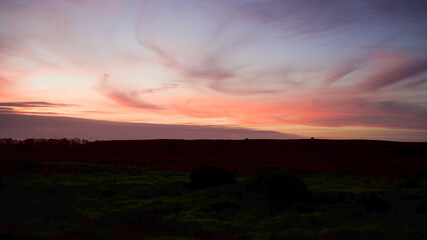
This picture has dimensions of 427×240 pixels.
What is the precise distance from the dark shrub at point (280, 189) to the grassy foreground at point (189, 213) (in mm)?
688

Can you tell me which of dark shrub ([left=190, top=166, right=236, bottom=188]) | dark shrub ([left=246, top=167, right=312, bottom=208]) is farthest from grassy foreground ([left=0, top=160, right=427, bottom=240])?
dark shrub ([left=190, top=166, right=236, bottom=188])

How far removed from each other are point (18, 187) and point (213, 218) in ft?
42.8

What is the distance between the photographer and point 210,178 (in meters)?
24.1

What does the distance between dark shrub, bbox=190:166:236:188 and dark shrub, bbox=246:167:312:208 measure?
3825 millimetres

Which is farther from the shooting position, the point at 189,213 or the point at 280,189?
the point at 280,189

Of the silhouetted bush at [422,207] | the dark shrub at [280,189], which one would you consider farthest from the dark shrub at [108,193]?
the silhouetted bush at [422,207]

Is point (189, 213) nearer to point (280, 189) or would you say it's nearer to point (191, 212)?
point (191, 212)

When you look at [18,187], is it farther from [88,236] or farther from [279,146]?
[279,146]

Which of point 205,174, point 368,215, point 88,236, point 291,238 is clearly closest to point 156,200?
point 205,174

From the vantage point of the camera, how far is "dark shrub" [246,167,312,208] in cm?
1815

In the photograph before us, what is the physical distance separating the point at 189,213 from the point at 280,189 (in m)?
6.01

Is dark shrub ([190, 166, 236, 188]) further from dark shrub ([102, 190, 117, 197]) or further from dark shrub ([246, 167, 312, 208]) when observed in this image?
dark shrub ([102, 190, 117, 197])

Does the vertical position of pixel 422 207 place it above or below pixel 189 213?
above

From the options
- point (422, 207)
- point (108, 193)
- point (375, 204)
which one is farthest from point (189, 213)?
point (422, 207)
